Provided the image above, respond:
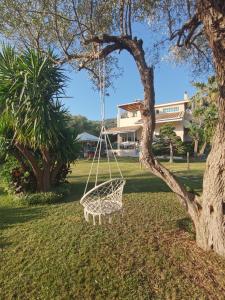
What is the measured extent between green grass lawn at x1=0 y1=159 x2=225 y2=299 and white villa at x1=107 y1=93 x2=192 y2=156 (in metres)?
22.4

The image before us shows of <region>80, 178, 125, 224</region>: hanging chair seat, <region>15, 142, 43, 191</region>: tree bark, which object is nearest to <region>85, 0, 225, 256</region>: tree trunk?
<region>80, 178, 125, 224</region>: hanging chair seat

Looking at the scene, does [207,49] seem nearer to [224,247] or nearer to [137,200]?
[137,200]

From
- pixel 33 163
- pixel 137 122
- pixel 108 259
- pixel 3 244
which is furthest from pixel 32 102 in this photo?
pixel 137 122

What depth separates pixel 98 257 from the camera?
4863mm

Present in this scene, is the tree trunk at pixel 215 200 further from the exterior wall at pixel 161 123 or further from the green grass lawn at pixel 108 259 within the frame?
the exterior wall at pixel 161 123

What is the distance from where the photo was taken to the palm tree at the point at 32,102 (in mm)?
7954

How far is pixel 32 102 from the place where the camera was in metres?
7.97

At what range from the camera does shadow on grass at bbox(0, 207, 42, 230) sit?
270 inches

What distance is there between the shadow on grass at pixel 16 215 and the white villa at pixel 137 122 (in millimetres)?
21223

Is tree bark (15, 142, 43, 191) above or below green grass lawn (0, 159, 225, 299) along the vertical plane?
above

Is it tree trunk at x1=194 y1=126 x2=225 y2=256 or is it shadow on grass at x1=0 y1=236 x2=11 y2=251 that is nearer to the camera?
tree trunk at x1=194 y1=126 x2=225 y2=256

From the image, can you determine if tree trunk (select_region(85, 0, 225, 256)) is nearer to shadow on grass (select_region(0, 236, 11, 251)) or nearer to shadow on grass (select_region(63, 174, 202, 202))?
shadow on grass (select_region(0, 236, 11, 251))

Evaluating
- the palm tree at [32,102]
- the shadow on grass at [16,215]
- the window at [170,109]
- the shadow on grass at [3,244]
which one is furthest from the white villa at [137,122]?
the shadow on grass at [3,244]

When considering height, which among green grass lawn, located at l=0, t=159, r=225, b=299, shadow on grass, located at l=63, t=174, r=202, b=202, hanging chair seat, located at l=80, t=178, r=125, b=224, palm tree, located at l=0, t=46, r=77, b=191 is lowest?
green grass lawn, located at l=0, t=159, r=225, b=299
